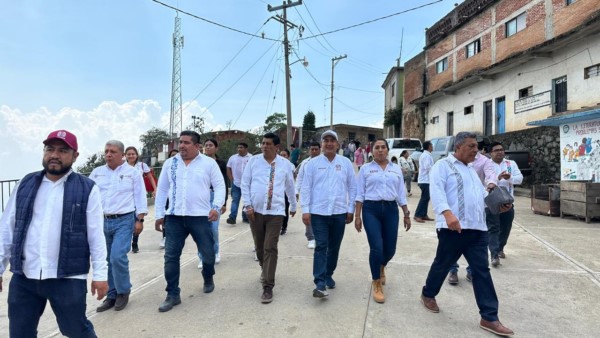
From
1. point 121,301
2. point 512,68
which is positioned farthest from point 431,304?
point 512,68

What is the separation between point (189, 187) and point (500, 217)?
4.00 meters

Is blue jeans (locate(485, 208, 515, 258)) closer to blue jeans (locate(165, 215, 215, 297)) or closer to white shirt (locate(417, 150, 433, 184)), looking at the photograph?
blue jeans (locate(165, 215, 215, 297))

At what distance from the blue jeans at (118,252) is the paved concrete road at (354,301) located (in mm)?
254

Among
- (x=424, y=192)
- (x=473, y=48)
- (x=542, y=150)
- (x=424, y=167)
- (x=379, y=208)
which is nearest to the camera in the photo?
(x=379, y=208)

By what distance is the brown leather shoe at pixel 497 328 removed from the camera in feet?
10.8

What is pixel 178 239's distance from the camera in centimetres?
414

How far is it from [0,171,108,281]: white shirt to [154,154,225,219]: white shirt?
4.99ft

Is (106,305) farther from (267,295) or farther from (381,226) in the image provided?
(381,226)

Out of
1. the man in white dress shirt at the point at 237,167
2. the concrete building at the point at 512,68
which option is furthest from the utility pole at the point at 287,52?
the man in white dress shirt at the point at 237,167

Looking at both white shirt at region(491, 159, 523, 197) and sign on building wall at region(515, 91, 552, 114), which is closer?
white shirt at region(491, 159, 523, 197)

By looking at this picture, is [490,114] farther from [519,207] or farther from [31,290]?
[31,290]

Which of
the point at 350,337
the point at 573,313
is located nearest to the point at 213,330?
the point at 350,337

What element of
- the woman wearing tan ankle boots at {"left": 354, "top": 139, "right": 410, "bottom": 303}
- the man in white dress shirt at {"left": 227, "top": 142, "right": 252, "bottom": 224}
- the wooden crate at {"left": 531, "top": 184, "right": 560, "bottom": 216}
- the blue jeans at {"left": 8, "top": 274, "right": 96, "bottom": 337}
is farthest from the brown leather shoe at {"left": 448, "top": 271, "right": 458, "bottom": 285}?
the wooden crate at {"left": 531, "top": 184, "right": 560, "bottom": 216}

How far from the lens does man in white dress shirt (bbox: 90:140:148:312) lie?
4.06m
